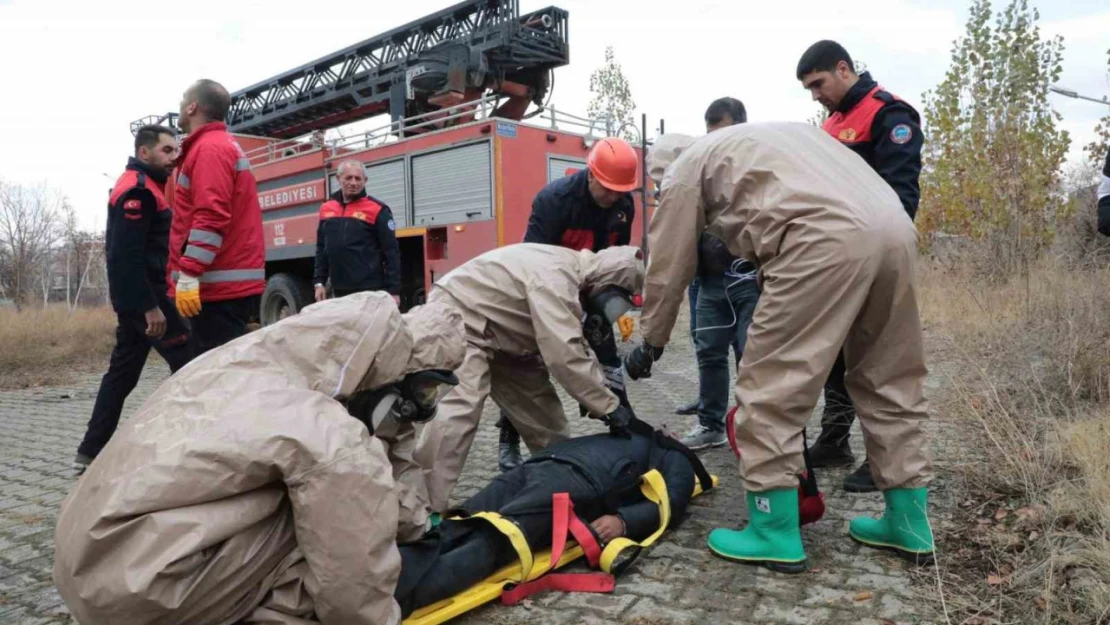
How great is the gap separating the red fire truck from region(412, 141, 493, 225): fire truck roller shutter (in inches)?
0.5

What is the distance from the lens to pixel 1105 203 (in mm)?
3500

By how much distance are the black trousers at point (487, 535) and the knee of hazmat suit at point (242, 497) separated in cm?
25

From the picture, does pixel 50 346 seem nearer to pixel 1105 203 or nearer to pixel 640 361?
pixel 640 361

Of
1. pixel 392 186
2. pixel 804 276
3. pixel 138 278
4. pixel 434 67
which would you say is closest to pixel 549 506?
pixel 804 276

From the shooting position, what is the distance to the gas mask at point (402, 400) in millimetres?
2107

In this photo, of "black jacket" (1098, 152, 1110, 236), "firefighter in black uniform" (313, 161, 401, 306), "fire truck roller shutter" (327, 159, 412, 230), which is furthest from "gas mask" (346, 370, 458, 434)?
"fire truck roller shutter" (327, 159, 412, 230)

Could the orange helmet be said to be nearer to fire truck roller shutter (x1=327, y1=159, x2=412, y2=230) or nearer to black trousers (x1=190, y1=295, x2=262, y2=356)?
black trousers (x1=190, y1=295, x2=262, y2=356)

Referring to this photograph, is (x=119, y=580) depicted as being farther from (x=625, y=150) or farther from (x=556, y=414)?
(x=625, y=150)

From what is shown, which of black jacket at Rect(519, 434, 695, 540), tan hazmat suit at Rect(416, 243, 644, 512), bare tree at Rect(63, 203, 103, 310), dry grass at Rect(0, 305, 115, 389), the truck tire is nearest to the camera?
black jacket at Rect(519, 434, 695, 540)

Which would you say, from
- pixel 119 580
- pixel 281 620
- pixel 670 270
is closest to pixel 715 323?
pixel 670 270

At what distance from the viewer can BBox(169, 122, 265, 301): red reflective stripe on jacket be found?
11.6 feet

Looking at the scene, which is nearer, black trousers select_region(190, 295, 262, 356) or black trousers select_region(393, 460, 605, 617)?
black trousers select_region(393, 460, 605, 617)

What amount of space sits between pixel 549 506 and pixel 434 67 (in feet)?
32.1

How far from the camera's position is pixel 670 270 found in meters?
2.58
